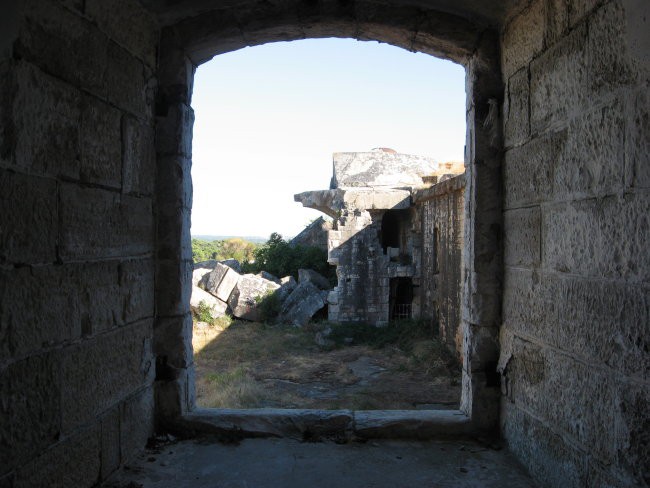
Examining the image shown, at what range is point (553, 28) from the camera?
8.29ft

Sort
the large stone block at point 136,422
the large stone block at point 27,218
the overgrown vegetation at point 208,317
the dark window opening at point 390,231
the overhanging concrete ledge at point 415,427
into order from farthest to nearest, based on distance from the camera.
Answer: the dark window opening at point 390,231
the overgrown vegetation at point 208,317
the overhanging concrete ledge at point 415,427
the large stone block at point 136,422
the large stone block at point 27,218

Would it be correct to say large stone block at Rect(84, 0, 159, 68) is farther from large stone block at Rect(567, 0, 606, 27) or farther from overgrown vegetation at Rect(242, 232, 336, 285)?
overgrown vegetation at Rect(242, 232, 336, 285)

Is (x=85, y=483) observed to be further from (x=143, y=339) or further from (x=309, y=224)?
(x=309, y=224)

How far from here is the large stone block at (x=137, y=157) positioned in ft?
9.31

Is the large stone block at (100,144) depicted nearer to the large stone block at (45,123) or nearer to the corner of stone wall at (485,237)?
the large stone block at (45,123)

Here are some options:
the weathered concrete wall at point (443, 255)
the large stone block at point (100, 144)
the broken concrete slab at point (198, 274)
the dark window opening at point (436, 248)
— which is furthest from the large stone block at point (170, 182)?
the broken concrete slab at point (198, 274)

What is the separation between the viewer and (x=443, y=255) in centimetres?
985

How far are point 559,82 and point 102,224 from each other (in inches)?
89.3

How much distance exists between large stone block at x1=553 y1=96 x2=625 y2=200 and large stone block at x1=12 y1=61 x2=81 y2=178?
2182mm

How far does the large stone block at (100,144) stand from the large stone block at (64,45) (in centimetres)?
9

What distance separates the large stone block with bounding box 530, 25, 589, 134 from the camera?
7.41ft

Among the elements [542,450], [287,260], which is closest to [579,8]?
[542,450]

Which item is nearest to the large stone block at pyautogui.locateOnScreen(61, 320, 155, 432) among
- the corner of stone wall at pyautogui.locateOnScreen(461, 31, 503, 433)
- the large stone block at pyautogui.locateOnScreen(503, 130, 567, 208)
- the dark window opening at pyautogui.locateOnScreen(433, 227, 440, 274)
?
the corner of stone wall at pyautogui.locateOnScreen(461, 31, 503, 433)

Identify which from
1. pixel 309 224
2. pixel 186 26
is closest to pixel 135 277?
pixel 186 26
